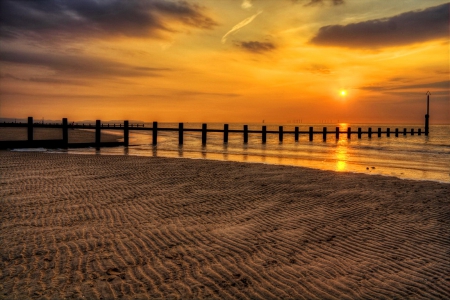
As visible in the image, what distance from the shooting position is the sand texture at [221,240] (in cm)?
331

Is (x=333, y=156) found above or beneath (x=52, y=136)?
beneath

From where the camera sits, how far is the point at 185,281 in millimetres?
3389

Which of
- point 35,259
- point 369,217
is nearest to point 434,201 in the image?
point 369,217

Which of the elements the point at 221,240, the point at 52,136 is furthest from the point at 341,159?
the point at 52,136

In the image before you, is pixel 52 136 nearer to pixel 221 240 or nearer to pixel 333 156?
pixel 333 156

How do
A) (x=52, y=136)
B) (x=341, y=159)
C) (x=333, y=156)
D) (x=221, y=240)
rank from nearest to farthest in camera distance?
(x=221, y=240), (x=341, y=159), (x=333, y=156), (x=52, y=136)

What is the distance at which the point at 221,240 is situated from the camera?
454cm

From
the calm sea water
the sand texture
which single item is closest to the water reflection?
the calm sea water

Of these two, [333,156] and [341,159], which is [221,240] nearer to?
[341,159]

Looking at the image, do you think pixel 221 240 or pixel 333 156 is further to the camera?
pixel 333 156

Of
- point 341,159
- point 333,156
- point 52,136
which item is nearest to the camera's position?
point 341,159

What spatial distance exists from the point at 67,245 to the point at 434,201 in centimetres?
671

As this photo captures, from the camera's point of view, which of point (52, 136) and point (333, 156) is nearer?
point (333, 156)

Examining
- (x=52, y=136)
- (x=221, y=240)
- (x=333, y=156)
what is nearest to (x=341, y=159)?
(x=333, y=156)
